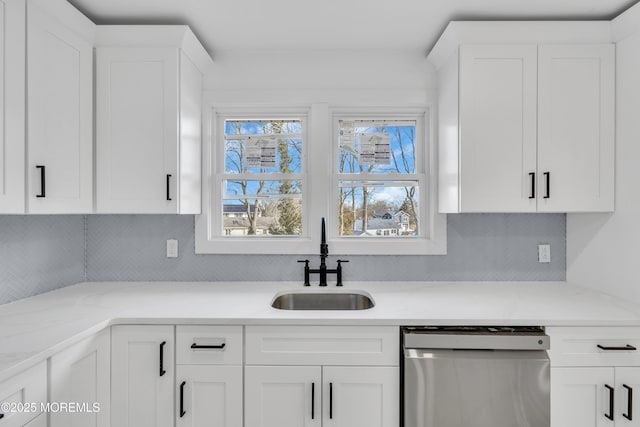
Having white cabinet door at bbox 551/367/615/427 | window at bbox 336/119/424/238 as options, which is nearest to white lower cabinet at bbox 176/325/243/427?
window at bbox 336/119/424/238

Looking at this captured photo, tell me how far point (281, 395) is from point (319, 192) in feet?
3.88

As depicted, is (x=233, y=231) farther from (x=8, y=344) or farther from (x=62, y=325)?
(x=8, y=344)

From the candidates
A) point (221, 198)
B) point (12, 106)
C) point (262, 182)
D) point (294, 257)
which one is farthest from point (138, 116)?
point (294, 257)

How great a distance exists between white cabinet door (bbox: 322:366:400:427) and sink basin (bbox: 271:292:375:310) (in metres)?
0.56

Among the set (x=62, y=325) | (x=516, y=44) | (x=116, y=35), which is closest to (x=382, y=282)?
(x=516, y=44)

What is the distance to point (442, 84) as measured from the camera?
2.15m

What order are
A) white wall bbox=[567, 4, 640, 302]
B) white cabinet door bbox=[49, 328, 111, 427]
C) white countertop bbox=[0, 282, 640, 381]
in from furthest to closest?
white wall bbox=[567, 4, 640, 302] < white countertop bbox=[0, 282, 640, 381] < white cabinet door bbox=[49, 328, 111, 427]

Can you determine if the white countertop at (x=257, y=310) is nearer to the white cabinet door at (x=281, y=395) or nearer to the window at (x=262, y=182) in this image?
the white cabinet door at (x=281, y=395)

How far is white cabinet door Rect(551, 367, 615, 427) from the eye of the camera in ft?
5.15

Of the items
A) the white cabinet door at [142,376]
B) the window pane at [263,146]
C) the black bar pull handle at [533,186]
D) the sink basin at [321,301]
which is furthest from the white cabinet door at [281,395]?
the black bar pull handle at [533,186]

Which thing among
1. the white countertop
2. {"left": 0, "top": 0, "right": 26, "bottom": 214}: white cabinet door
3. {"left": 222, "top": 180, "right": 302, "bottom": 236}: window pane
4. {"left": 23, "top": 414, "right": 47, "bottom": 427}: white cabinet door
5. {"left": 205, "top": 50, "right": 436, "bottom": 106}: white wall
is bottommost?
{"left": 23, "top": 414, "right": 47, "bottom": 427}: white cabinet door

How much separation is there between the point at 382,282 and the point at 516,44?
1.52 metres

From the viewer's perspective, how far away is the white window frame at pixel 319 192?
2.27 meters

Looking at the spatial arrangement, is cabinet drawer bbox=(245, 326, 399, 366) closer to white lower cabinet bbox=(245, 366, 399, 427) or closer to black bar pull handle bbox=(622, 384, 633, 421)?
white lower cabinet bbox=(245, 366, 399, 427)
